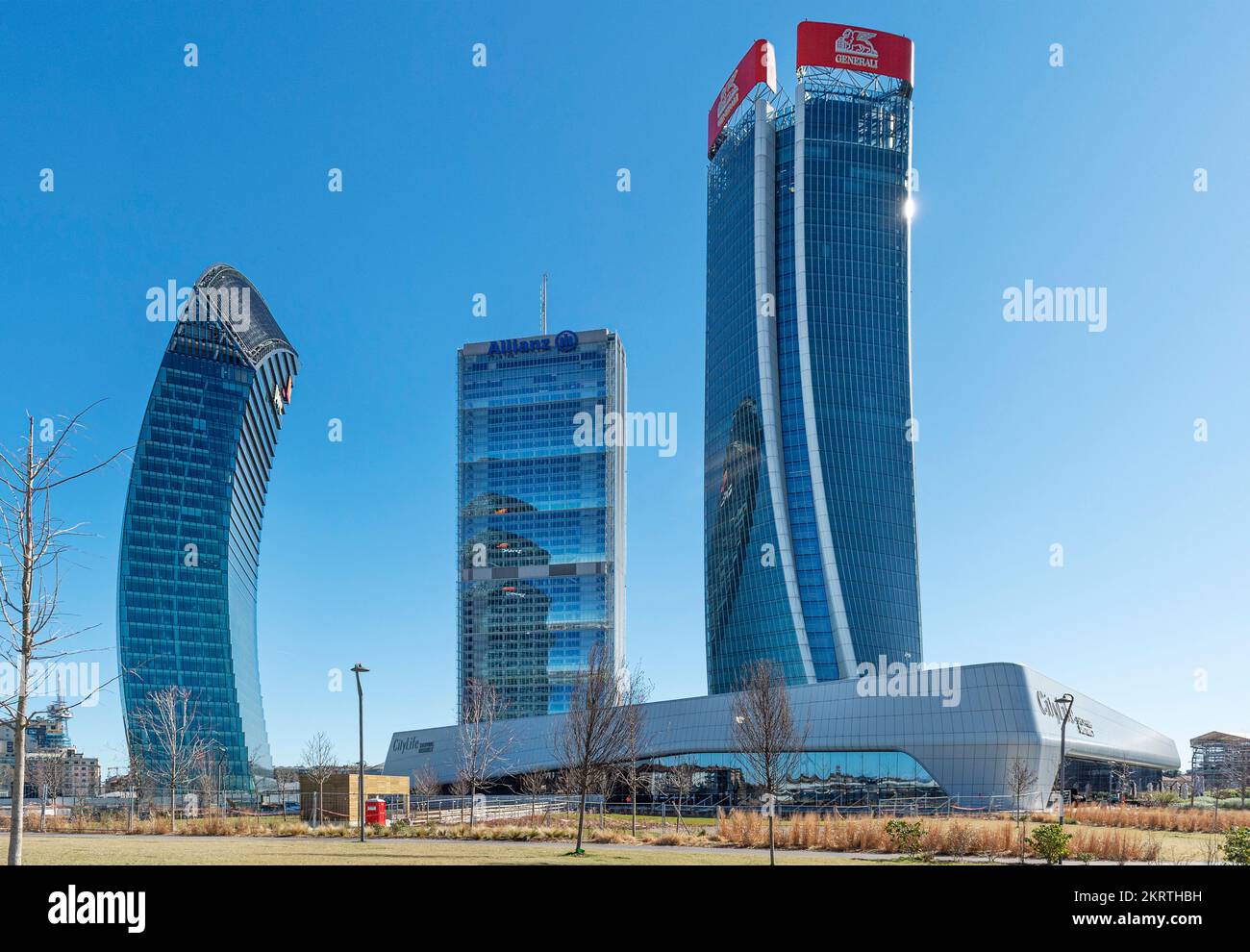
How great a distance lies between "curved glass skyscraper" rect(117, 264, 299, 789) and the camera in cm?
17512

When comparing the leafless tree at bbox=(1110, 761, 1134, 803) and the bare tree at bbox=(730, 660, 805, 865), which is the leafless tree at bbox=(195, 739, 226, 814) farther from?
the leafless tree at bbox=(1110, 761, 1134, 803)

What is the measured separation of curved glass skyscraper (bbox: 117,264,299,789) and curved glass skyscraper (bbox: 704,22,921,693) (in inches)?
3440

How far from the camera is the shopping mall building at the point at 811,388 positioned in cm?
12725

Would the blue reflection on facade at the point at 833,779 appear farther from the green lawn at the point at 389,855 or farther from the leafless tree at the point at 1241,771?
the green lawn at the point at 389,855

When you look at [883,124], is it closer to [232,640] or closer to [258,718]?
[232,640]

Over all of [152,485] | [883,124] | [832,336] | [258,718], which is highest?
[883,124]

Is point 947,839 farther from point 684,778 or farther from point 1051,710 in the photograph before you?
point 684,778

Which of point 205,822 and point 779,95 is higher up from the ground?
point 779,95

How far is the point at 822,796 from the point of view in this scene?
7694 centimetres
